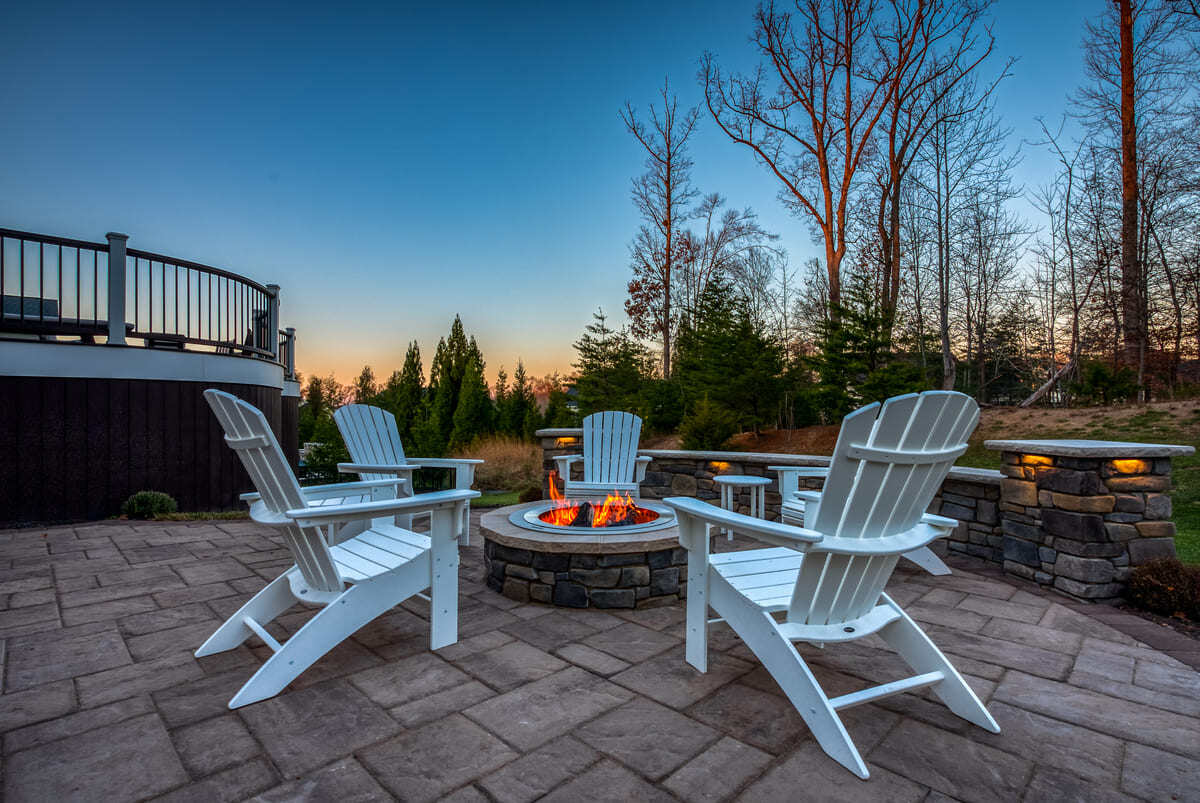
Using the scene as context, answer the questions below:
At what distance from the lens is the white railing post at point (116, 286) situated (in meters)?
4.86

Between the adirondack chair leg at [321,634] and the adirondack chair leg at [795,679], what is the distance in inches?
48.1

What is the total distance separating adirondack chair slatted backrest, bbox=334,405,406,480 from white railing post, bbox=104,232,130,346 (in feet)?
9.30

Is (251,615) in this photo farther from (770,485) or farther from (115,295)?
(115,295)

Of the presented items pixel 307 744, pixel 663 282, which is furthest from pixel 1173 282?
pixel 307 744

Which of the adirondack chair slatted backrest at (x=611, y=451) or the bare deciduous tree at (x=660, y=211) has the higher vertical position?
the bare deciduous tree at (x=660, y=211)

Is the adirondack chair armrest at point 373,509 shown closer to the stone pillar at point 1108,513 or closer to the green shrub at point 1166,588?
the stone pillar at point 1108,513

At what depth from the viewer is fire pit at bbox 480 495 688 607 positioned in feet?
8.43

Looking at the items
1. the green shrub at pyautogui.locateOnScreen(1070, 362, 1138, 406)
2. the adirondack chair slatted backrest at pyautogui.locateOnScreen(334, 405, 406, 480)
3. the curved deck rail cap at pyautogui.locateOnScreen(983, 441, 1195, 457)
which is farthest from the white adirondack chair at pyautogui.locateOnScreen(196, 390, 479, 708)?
the green shrub at pyautogui.locateOnScreen(1070, 362, 1138, 406)

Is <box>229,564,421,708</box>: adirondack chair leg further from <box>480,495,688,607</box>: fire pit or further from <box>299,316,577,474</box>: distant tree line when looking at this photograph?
<box>299,316,577,474</box>: distant tree line

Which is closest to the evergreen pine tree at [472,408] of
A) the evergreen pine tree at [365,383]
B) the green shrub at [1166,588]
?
the green shrub at [1166,588]

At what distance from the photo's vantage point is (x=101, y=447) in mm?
4848

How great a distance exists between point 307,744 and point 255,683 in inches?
14.4

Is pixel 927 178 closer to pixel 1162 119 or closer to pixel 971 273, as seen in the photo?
pixel 971 273

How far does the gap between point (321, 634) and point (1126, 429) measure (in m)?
9.03
